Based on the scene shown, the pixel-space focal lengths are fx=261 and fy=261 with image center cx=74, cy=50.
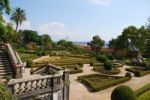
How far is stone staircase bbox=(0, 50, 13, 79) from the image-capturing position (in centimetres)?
1807

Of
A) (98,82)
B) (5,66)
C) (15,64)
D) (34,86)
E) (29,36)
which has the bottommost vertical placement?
(98,82)

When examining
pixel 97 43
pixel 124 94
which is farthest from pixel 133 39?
pixel 124 94

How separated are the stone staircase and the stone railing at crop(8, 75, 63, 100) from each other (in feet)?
12.9

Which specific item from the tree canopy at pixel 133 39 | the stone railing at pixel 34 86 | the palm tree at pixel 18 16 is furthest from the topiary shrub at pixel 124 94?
the palm tree at pixel 18 16

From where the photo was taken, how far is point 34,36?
117812 mm

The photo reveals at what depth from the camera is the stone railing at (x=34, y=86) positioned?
13.1m

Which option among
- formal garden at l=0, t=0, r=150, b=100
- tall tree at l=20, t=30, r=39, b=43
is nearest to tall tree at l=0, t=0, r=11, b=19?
formal garden at l=0, t=0, r=150, b=100

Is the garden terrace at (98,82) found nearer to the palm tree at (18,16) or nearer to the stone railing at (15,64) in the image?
the stone railing at (15,64)

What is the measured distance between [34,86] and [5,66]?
596 centimetres

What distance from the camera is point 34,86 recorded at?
14.2 m

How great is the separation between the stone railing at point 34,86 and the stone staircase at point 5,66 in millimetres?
3927

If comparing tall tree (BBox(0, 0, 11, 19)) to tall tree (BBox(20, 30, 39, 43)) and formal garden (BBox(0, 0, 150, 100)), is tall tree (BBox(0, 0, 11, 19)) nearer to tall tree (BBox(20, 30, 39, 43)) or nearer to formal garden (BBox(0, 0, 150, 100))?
formal garden (BBox(0, 0, 150, 100))

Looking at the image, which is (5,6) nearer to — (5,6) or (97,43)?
(5,6)

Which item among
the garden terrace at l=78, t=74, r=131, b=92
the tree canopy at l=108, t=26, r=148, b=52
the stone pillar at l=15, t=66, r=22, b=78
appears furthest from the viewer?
the tree canopy at l=108, t=26, r=148, b=52
